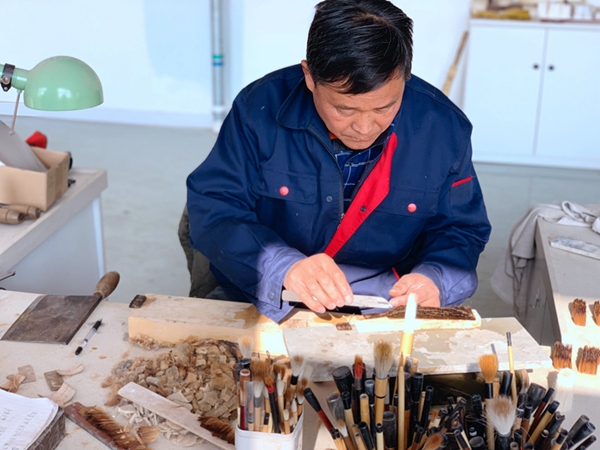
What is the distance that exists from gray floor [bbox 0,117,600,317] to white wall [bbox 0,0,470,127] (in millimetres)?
322

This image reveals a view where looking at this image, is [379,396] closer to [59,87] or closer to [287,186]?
[287,186]

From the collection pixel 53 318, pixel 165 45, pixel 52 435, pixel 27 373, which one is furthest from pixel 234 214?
pixel 165 45

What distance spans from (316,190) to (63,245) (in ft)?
3.46

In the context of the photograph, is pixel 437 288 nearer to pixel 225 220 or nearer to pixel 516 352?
pixel 516 352

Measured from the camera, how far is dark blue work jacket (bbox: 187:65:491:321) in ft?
5.49

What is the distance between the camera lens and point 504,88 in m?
5.35

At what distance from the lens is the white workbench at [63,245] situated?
6.30ft

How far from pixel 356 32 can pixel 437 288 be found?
663mm

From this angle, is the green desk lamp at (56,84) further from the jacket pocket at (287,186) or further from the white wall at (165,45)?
the white wall at (165,45)

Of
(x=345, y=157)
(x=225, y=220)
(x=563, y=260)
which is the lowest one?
(x=563, y=260)

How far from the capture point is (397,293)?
1547mm

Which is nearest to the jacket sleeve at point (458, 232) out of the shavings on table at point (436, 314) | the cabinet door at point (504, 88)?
the shavings on table at point (436, 314)

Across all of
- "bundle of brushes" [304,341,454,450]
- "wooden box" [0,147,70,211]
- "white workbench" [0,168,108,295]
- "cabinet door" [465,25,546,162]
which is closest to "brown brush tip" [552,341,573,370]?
"bundle of brushes" [304,341,454,450]

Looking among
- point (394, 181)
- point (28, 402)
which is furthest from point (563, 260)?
point (28, 402)
